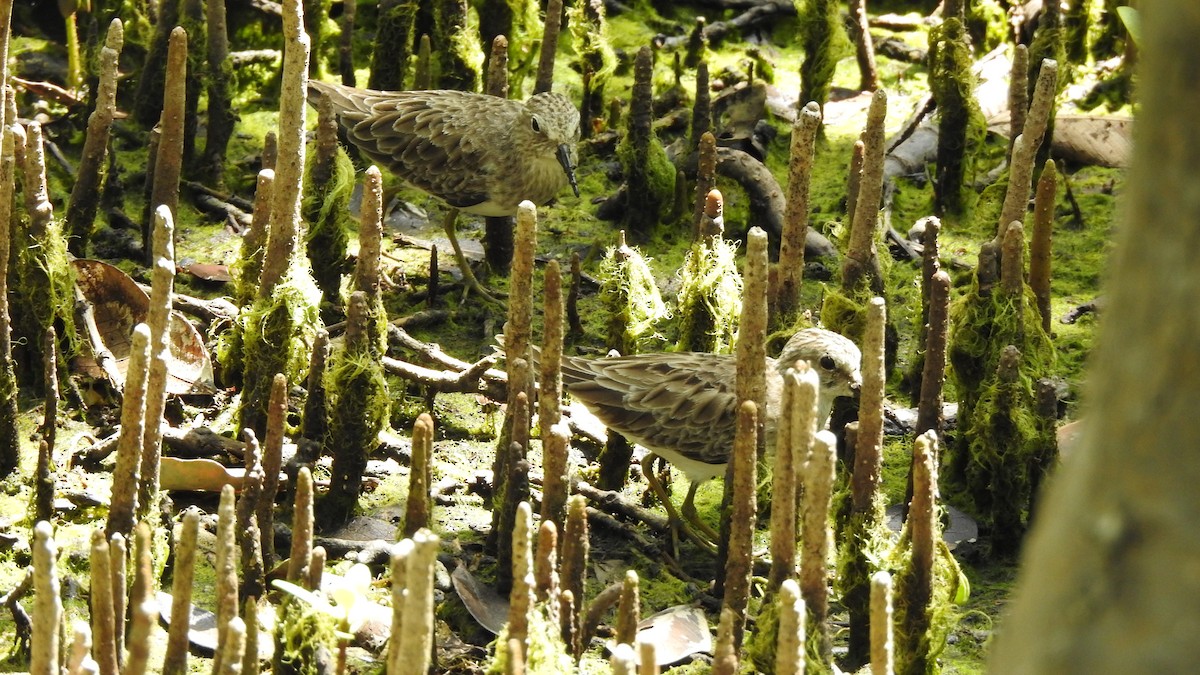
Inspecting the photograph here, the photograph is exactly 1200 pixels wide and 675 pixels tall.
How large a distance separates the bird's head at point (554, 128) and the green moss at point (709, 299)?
1419 millimetres

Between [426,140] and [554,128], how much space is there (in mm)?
685

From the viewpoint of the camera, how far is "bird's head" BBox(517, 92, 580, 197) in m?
7.75

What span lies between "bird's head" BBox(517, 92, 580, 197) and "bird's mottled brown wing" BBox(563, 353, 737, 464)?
6.34 feet

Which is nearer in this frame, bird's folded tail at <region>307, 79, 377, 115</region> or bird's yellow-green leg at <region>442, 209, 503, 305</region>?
bird's yellow-green leg at <region>442, 209, 503, 305</region>

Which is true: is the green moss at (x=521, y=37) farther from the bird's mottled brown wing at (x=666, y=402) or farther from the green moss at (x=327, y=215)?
the bird's mottled brown wing at (x=666, y=402)

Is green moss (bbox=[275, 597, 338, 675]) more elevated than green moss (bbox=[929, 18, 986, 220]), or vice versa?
green moss (bbox=[929, 18, 986, 220])

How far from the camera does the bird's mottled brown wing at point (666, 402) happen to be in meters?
5.77

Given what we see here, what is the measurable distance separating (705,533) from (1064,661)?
185 inches

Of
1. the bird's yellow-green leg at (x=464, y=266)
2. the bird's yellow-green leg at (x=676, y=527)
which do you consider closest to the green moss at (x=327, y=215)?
the bird's yellow-green leg at (x=464, y=266)

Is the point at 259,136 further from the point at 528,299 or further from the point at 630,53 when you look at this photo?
the point at 528,299

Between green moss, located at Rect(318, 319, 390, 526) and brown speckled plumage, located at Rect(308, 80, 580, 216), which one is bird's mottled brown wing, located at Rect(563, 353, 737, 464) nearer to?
green moss, located at Rect(318, 319, 390, 526)

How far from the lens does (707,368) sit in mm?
6012

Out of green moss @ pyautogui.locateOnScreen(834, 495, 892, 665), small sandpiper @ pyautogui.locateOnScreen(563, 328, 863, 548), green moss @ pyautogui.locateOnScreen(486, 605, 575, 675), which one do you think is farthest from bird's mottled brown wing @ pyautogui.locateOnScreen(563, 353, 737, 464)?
green moss @ pyautogui.locateOnScreen(486, 605, 575, 675)

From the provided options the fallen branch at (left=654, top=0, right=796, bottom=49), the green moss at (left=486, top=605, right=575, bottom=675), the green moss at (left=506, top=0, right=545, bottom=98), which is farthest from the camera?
the fallen branch at (left=654, top=0, right=796, bottom=49)
